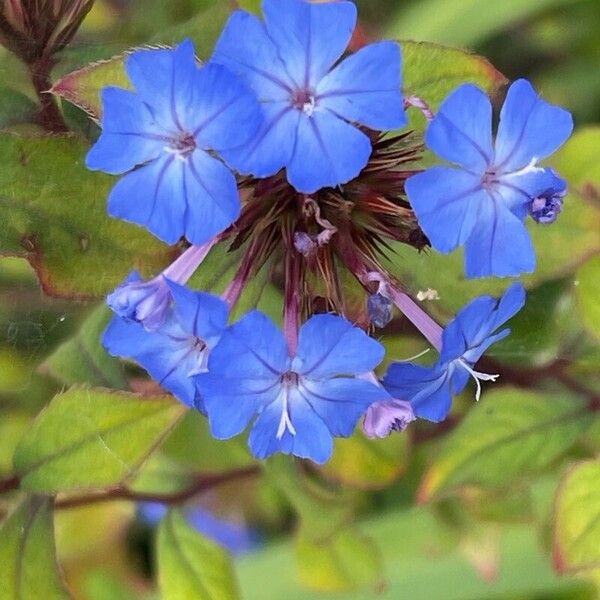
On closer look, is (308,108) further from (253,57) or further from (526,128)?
(526,128)

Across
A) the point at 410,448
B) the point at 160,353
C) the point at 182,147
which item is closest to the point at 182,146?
the point at 182,147

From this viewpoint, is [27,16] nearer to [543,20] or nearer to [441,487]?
[441,487]

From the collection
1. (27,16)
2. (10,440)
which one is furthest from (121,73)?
(10,440)

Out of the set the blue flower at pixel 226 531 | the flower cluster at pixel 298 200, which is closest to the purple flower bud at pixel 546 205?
the flower cluster at pixel 298 200

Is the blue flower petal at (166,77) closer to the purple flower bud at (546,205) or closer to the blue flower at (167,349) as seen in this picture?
the blue flower at (167,349)

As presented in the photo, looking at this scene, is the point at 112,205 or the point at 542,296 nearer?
the point at 112,205
